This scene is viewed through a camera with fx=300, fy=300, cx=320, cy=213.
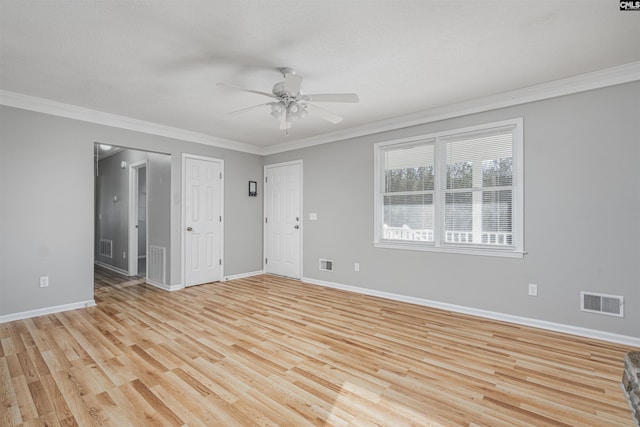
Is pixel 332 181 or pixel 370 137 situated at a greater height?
pixel 370 137

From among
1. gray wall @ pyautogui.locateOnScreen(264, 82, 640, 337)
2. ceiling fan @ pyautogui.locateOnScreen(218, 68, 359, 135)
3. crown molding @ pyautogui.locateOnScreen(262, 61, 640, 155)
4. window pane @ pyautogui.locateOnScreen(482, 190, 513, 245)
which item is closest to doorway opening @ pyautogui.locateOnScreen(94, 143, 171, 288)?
ceiling fan @ pyautogui.locateOnScreen(218, 68, 359, 135)

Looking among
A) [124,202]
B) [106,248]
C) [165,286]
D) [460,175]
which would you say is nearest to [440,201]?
[460,175]

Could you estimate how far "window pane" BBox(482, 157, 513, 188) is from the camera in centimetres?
349

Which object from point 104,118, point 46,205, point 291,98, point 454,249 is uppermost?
point 104,118

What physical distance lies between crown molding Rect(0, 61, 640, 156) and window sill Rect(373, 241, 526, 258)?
5.52 feet

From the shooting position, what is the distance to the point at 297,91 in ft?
9.02

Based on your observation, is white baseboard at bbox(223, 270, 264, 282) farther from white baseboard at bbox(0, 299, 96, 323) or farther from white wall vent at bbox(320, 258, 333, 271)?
white baseboard at bbox(0, 299, 96, 323)

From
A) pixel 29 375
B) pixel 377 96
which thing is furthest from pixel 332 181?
pixel 29 375

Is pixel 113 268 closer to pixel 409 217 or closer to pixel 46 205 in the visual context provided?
pixel 46 205

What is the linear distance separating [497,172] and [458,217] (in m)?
0.69

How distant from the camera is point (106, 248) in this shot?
6.95 metres

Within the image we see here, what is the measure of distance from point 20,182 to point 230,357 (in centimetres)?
335

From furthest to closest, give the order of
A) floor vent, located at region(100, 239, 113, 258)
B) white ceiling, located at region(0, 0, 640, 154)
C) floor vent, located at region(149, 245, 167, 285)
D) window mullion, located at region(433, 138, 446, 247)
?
1. floor vent, located at region(100, 239, 113, 258)
2. floor vent, located at region(149, 245, 167, 285)
3. window mullion, located at region(433, 138, 446, 247)
4. white ceiling, located at region(0, 0, 640, 154)

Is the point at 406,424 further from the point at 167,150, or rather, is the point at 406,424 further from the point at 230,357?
the point at 167,150
